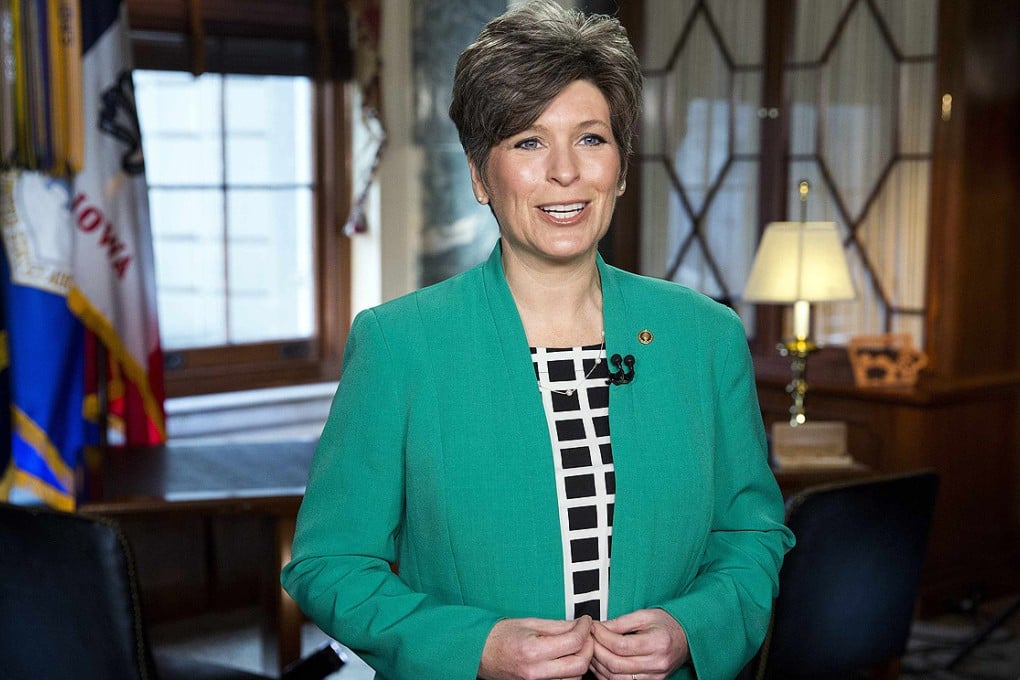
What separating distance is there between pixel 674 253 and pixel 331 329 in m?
1.49

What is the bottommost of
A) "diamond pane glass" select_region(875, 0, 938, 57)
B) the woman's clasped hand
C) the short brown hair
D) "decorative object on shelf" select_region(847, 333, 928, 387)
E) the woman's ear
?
"decorative object on shelf" select_region(847, 333, 928, 387)

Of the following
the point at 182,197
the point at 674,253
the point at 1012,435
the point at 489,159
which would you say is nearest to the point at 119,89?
the point at 182,197

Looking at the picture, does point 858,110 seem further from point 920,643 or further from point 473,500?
point 473,500

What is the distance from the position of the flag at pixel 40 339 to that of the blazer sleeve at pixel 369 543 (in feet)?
8.60

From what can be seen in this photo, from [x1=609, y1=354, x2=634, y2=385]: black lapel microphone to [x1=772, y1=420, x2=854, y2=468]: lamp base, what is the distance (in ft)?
7.46

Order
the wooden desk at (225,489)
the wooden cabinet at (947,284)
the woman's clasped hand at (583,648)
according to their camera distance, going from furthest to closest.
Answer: the wooden cabinet at (947,284) < the wooden desk at (225,489) < the woman's clasped hand at (583,648)

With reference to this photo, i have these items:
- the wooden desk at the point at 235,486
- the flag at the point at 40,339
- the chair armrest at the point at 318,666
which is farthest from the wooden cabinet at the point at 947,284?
the flag at the point at 40,339

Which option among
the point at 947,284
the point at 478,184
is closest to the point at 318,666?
the point at 478,184

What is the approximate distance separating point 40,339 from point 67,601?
1877 millimetres

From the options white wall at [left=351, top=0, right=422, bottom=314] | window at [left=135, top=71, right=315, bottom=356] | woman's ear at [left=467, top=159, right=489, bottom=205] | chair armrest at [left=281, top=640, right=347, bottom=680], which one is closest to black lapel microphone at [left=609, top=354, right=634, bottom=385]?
woman's ear at [left=467, top=159, right=489, bottom=205]

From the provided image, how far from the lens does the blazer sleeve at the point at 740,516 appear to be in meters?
1.45

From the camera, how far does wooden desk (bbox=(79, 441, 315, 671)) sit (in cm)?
305

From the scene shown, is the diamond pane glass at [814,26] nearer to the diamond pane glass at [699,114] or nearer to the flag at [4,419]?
the diamond pane glass at [699,114]

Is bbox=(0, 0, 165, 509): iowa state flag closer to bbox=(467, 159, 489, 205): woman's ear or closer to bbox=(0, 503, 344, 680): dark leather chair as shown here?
bbox=(0, 503, 344, 680): dark leather chair
